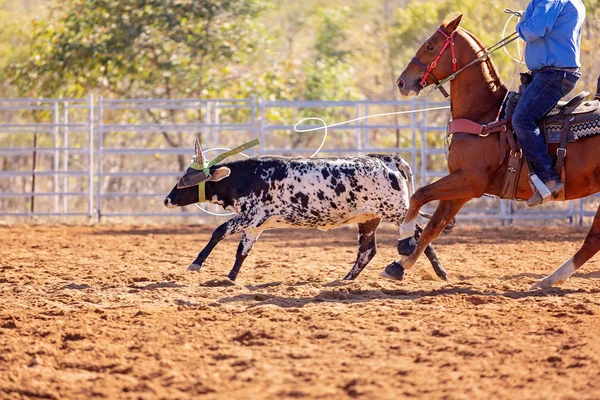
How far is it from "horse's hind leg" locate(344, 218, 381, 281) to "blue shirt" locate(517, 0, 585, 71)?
217 centimetres

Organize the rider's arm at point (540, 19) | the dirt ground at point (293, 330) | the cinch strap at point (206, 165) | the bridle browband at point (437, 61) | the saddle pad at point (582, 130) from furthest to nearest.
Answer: the cinch strap at point (206, 165)
the bridle browband at point (437, 61)
the saddle pad at point (582, 130)
the rider's arm at point (540, 19)
the dirt ground at point (293, 330)

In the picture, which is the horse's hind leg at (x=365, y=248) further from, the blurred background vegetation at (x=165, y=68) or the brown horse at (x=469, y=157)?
the blurred background vegetation at (x=165, y=68)

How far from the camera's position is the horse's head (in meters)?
7.38

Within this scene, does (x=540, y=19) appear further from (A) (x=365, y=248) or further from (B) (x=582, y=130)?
(A) (x=365, y=248)

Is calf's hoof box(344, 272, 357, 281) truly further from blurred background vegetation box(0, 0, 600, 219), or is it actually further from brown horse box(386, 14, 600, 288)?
blurred background vegetation box(0, 0, 600, 219)

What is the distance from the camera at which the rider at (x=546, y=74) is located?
6852 millimetres

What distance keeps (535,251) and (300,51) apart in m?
25.6

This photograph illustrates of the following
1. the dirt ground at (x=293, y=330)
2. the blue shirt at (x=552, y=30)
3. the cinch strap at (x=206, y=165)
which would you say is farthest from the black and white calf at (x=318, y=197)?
the blue shirt at (x=552, y=30)

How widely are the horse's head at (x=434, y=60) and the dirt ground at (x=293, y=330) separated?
1726 millimetres

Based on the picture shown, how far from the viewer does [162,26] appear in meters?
19.4

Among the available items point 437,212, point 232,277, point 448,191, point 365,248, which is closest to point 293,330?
point 448,191

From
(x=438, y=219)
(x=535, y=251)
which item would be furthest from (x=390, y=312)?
(x=535, y=251)

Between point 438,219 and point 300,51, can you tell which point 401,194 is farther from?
point 300,51

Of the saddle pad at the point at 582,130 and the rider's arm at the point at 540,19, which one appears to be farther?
the saddle pad at the point at 582,130
